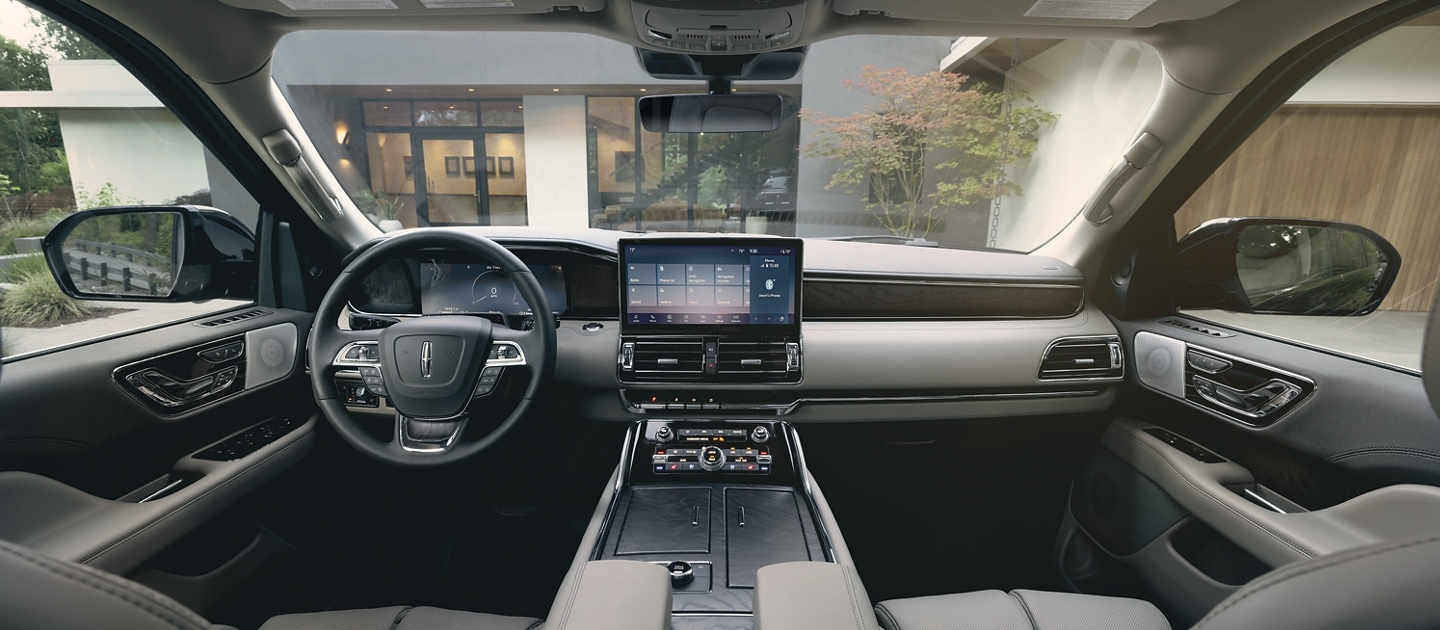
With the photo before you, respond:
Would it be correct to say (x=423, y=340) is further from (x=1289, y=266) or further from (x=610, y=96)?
(x=1289, y=266)

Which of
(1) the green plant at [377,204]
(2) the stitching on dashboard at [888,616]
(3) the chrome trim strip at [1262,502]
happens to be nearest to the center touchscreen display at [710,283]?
(2) the stitching on dashboard at [888,616]

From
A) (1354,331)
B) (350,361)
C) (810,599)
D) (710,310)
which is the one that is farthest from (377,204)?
(1354,331)

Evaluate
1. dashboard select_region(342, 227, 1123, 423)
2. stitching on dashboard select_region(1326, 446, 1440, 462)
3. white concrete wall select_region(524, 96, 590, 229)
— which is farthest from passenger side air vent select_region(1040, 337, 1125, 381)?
white concrete wall select_region(524, 96, 590, 229)

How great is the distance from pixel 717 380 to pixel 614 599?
4.08 feet

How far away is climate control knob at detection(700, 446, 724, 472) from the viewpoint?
85.3 inches

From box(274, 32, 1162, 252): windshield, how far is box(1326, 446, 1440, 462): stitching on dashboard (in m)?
1.25

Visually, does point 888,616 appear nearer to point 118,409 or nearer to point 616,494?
point 616,494

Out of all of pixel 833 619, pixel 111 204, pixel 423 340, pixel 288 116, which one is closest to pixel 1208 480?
pixel 833 619

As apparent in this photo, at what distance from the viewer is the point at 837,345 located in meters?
2.51

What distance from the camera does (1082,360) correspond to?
99.7 inches

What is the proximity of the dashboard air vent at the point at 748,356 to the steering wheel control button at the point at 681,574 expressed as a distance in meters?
0.85

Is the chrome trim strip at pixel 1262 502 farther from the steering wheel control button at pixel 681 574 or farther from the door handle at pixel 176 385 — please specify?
the door handle at pixel 176 385

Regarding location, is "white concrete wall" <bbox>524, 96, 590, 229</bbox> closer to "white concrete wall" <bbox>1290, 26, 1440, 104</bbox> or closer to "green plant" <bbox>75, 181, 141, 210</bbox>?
"green plant" <bbox>75, 181, 141, 210</bbox>

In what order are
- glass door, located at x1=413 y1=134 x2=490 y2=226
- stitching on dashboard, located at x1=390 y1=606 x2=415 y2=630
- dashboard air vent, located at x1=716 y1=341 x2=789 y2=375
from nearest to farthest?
stitching on dashboard, located at x1=390 y1=606 x2=415 y2=630 → dashboard air vent, located at x1=716 y1=341 x2=789 y2=375 → glass door, located at x1=413 y1=134 x2=490 y2=226
